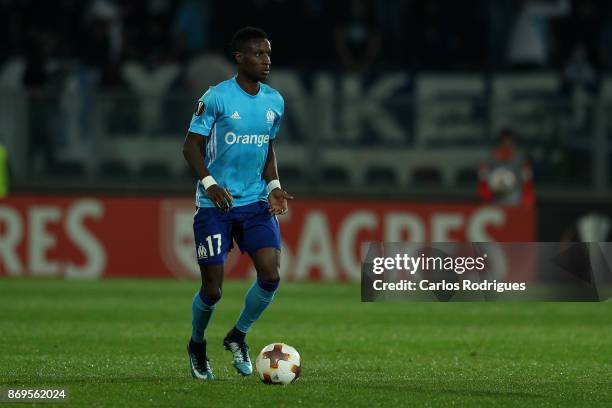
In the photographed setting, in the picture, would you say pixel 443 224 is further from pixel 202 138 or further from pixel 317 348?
pixel 202 138

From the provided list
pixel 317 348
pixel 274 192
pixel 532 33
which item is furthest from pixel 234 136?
pixel 532 33

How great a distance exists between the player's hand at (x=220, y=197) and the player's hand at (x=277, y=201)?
40cm

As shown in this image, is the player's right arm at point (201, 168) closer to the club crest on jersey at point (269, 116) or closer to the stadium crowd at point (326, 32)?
the club crest on jersey at point (269, 116)

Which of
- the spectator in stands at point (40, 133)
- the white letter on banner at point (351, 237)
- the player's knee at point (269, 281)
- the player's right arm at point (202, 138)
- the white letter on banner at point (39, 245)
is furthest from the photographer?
the spectator in stands at point (40, 133)

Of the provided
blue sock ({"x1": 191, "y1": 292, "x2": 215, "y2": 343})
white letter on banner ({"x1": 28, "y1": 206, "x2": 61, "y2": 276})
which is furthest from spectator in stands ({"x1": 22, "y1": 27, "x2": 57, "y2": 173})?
blue sock ({"x1": 191, "y1": 292, "x2": 215, "y2": 343})

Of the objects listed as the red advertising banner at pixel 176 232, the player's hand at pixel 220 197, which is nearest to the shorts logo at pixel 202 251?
the player's hand at pixel 220 197

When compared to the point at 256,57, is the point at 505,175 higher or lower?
lower

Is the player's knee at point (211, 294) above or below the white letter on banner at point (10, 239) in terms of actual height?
above

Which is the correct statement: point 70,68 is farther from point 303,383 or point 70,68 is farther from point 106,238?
point 303,383

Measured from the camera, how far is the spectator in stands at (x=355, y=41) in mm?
21016

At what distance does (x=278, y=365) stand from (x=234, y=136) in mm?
1447

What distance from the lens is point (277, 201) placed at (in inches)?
356

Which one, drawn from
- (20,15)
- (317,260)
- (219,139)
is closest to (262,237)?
(219,139)

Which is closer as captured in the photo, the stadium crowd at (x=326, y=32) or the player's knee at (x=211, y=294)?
the player's knee at (x=211, y=294)
